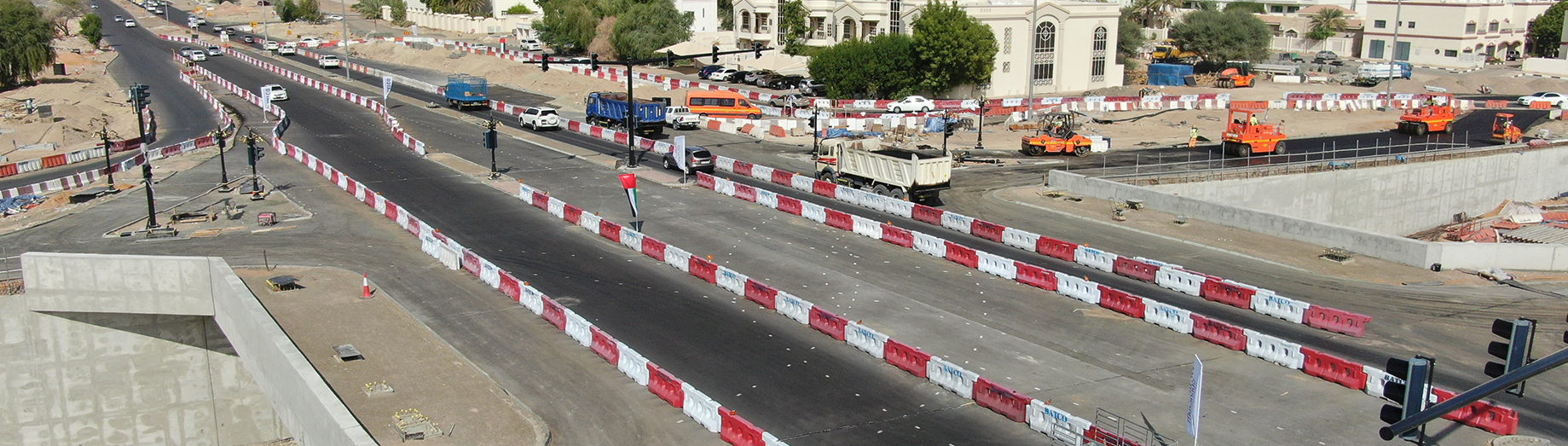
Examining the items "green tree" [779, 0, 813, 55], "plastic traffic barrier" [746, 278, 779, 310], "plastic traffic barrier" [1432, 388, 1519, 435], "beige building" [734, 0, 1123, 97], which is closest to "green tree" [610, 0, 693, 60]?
"green tree" [779, 0, 813, 55]

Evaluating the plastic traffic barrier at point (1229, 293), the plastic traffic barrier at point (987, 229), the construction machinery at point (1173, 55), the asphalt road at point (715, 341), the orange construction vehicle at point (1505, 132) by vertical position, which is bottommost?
the asphalt road at point (715, 341)

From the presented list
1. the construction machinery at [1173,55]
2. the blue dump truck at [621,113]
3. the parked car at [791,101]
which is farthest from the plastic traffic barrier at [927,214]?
the construction machinery at [1173,55]

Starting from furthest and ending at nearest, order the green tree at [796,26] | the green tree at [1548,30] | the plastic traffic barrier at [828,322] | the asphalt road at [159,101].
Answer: the green tree at [1548,30] < the green tree at [796,26] < the asphalt road at [159,101] < the plastic traffic barrier at [828,322]

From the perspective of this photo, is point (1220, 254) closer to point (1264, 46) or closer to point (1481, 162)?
point (1481, 162)

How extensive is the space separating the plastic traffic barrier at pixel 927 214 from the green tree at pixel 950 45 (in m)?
34.7

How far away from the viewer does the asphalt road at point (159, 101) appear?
172ft

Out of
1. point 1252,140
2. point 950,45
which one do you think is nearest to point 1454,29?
point 950,45

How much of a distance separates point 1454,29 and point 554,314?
10428 cm

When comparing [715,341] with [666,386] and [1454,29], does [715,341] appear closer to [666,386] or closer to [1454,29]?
[666,386]

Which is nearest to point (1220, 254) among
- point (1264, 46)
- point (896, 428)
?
point (896, 428)

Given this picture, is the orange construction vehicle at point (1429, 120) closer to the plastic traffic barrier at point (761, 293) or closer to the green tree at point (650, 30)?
the plastic traffic barrier at point (761, 293)

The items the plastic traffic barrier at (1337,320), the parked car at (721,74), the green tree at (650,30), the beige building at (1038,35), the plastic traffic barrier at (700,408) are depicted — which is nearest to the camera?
the plastic traffic barrier at (700,408)

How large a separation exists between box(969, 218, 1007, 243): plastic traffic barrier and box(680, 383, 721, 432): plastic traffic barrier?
16.2 metres

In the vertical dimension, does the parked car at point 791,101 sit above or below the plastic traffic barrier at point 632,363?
above
